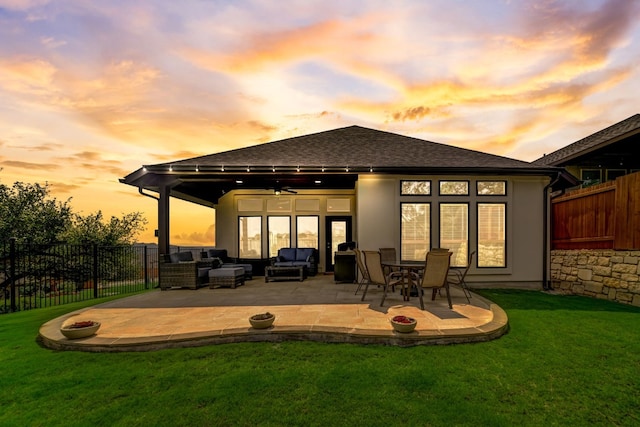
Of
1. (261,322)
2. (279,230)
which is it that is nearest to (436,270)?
(261,322)

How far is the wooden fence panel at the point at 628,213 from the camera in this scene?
6909 millimetres

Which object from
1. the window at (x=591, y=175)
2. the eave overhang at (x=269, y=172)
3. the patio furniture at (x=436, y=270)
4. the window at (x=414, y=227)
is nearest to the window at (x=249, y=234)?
the eave overhang at (x=269, y=172)

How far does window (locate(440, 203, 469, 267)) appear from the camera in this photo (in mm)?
8547

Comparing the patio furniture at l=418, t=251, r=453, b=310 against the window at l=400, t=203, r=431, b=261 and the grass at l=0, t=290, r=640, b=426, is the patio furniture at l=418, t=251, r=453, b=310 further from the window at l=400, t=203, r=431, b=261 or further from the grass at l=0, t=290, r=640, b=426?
the window at l=400, t=203, r=431, b=261

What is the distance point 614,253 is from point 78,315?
1195 centimetres

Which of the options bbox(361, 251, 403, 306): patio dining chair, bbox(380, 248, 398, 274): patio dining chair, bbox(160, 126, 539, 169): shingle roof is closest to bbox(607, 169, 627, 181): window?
bbox(160, 126, 539, 169): shingle roof

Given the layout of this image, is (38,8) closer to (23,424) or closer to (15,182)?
(23,424)

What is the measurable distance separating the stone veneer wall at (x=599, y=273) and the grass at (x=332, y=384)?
11.9 feet

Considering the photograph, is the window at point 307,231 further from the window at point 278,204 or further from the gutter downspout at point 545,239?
the gutter downspout at point 545,239

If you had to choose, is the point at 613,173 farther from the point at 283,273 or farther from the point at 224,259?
the point at 224,259

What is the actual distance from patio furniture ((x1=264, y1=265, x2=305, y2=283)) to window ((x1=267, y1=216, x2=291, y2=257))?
201 centimetres

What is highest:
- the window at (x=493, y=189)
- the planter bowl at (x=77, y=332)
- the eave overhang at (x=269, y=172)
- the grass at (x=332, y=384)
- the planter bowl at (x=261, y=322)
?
the eave overhang at (x=269, y=172)

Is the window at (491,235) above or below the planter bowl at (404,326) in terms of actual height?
above

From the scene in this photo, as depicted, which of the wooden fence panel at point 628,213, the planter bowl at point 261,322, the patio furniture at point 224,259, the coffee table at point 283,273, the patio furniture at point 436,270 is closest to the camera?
the planter bowl at point 261,322
